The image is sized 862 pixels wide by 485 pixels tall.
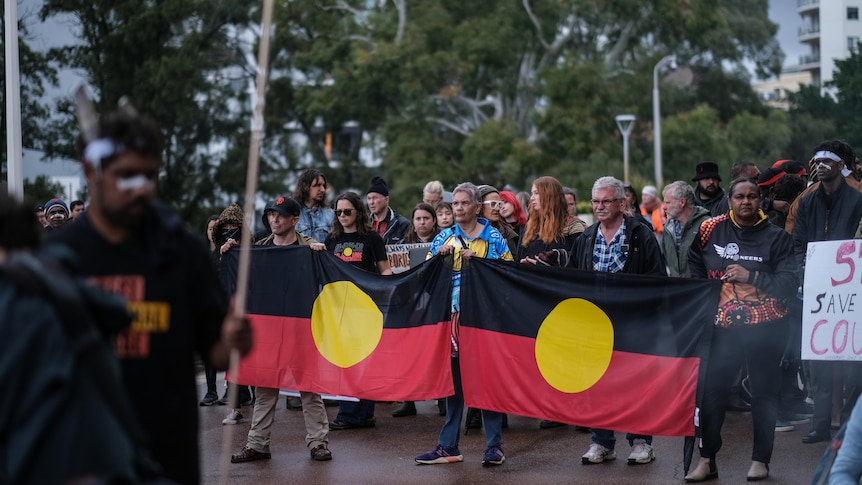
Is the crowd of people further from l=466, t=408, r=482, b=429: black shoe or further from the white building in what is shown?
the white building

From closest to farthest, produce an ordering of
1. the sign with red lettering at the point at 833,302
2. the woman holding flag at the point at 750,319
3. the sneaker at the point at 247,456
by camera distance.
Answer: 1. the woman holding flag at the point at 750,319
2. the sign with red lettering at the point at 833,302
3. the sneaker at the point at 247,456

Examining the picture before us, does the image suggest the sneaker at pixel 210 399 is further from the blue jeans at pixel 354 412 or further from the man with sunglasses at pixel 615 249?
the man with sunglasses at pixel 615 249

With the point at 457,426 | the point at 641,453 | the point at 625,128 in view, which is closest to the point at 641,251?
the point at 641,453

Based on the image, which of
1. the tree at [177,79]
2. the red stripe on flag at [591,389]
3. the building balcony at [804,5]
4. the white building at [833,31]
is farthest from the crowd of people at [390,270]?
the building balcony at [804,5]

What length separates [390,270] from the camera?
10.5 metres

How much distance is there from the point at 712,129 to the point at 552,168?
287 inches

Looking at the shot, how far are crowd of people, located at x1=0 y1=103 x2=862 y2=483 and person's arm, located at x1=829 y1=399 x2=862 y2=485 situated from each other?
24 mm

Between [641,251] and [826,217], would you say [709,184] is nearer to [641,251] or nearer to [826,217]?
[826,217]

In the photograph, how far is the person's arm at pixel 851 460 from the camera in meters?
4.71

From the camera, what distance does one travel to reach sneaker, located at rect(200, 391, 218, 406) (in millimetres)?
12664

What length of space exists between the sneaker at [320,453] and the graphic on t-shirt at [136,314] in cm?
544

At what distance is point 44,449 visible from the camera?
10.6 feet

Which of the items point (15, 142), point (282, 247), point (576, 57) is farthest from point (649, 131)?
point (282, 247)

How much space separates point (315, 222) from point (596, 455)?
416 cm
